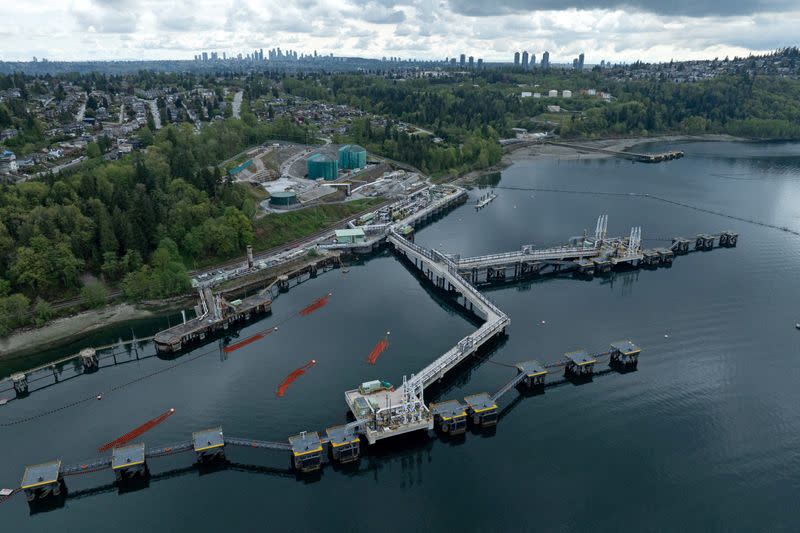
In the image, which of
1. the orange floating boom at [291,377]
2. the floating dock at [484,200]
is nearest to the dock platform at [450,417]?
the orange floating boom at [291,377]

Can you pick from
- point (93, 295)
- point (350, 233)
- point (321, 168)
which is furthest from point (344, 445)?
point (321, 168)

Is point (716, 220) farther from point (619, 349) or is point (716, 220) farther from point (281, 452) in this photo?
point (281, 452)

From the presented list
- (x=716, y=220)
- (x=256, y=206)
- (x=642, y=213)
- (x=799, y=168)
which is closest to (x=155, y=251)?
(x=256, y=206)

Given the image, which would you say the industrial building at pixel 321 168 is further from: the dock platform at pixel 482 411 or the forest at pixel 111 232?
the dock platform at pixel 482 411

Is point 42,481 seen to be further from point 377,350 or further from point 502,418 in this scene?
point 502,418

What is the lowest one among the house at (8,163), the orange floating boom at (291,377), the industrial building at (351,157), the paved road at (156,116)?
the orange floating boom at (291,377)

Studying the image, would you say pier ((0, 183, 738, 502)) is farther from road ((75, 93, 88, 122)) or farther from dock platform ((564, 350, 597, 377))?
road ((75, 93, 88, 122))
